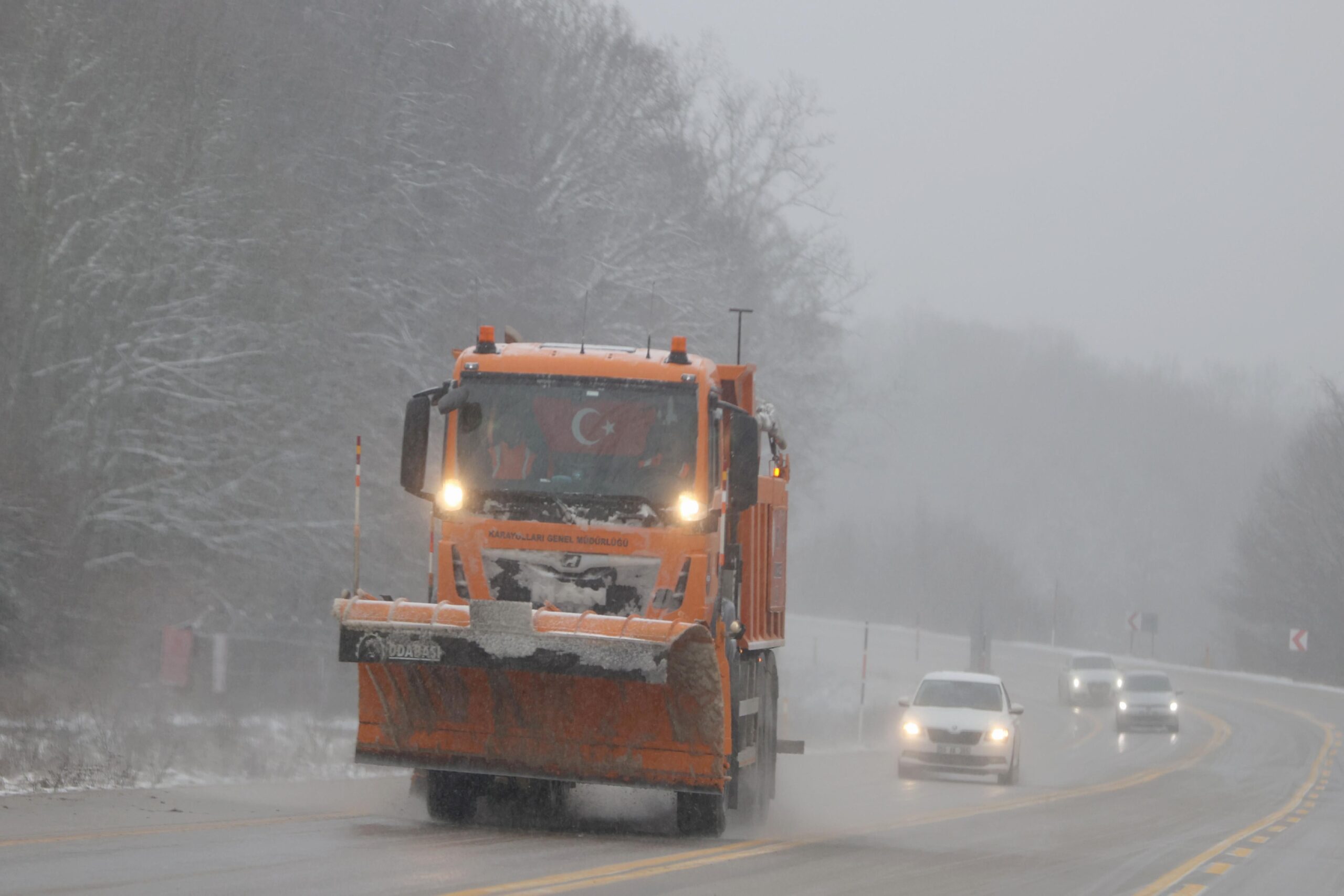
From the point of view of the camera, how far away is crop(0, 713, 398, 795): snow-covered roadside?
1512cm

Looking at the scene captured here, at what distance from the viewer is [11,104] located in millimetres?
23328

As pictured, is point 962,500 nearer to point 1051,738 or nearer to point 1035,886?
point 1051,738

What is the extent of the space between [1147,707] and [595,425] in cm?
3479

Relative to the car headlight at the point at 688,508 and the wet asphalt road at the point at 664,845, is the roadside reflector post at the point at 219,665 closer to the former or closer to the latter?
the wet asphalt road at the point at 664,845

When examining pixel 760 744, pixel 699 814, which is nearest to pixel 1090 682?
pixel 760 744

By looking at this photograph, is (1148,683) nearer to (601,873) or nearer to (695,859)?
(695,859)

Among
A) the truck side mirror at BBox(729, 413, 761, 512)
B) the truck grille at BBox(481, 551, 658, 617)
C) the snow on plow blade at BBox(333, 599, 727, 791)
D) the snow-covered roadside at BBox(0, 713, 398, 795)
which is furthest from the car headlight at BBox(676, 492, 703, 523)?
the snow-covered roadside at BBox(0, 713, 398, 795)

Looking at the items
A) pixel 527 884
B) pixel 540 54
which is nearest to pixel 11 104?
pixel 527 884

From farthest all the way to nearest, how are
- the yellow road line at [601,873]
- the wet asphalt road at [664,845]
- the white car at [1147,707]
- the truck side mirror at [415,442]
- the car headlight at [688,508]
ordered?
the white car at [1147,707], the truck side mirror at [415,442], the car headlight at [688,508], the wet asphalt road at [664,845], the yellow road line at [601,873]

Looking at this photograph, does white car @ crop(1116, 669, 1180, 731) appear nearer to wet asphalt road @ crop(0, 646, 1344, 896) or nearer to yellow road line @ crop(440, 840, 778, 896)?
wet asphalt road @ crop(0, 646, 1344, 896)

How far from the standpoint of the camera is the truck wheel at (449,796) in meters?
13.4

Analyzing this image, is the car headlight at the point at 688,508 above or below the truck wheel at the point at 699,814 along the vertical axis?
above

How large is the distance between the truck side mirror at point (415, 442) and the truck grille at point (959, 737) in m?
13.8

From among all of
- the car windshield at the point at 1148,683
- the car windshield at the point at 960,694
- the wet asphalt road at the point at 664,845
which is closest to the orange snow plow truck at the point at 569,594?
the wet asphalt road at the point at 664,845
